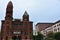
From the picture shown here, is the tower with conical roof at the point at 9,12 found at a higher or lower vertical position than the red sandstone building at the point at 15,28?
higher

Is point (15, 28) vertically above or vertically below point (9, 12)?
below

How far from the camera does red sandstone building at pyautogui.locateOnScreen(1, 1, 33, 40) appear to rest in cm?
9178

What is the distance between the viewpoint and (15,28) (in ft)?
309

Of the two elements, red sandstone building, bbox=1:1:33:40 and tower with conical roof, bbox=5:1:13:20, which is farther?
tower with conical roof, bbox=5:1:13:20

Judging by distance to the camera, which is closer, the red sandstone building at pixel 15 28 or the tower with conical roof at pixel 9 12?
the red sandstone building at pixel 15 28

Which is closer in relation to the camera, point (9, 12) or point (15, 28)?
point (15, 28)

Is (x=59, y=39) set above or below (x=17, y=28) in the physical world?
below

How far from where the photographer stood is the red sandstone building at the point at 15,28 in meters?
91.8

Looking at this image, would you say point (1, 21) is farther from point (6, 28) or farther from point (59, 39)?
point (59, 39)

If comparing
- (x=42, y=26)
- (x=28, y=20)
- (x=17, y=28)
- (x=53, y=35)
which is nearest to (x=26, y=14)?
(x=28, y=20)

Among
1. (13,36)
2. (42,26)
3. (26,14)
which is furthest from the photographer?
(42,26)

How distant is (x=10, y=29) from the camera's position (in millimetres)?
93312

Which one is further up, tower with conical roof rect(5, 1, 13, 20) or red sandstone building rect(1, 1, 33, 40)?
tower with conical roof rect(5, 1, 13, 20)

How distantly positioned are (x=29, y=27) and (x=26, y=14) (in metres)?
→ 9.94
